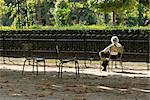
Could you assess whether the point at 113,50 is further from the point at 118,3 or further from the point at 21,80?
the point at 118,3

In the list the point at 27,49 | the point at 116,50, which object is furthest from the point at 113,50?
the point at 27,49

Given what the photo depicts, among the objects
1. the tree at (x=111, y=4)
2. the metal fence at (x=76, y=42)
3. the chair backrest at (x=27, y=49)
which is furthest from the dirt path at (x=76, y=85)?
the tree at (x=111, y=4)

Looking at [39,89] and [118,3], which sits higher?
[118,3]

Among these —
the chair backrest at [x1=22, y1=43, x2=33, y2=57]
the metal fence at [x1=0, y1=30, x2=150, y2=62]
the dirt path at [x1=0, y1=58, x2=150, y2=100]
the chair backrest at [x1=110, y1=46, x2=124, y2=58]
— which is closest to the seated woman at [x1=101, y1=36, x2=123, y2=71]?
the chair backrest at [x1=110, y1=46, x2=124, y2=58]

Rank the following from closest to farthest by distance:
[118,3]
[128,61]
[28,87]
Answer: [28,87] → [128,61] → [118,3]

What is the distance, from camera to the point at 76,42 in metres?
18.0

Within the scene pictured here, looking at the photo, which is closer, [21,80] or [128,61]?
[21,80]

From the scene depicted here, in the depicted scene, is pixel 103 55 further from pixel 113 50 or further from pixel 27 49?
pixel 27 49

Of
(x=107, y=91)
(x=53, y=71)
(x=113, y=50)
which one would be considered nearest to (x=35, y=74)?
(x=53, y=71)

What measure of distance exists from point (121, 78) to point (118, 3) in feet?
58.0

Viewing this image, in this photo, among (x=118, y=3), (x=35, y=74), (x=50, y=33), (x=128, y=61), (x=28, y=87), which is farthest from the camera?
(x=118, y=3)

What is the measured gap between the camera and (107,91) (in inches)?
389

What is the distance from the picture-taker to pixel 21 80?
12.0 m

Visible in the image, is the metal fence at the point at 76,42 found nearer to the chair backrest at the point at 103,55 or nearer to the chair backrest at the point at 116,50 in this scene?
the chair backrest at the point at 103,55
